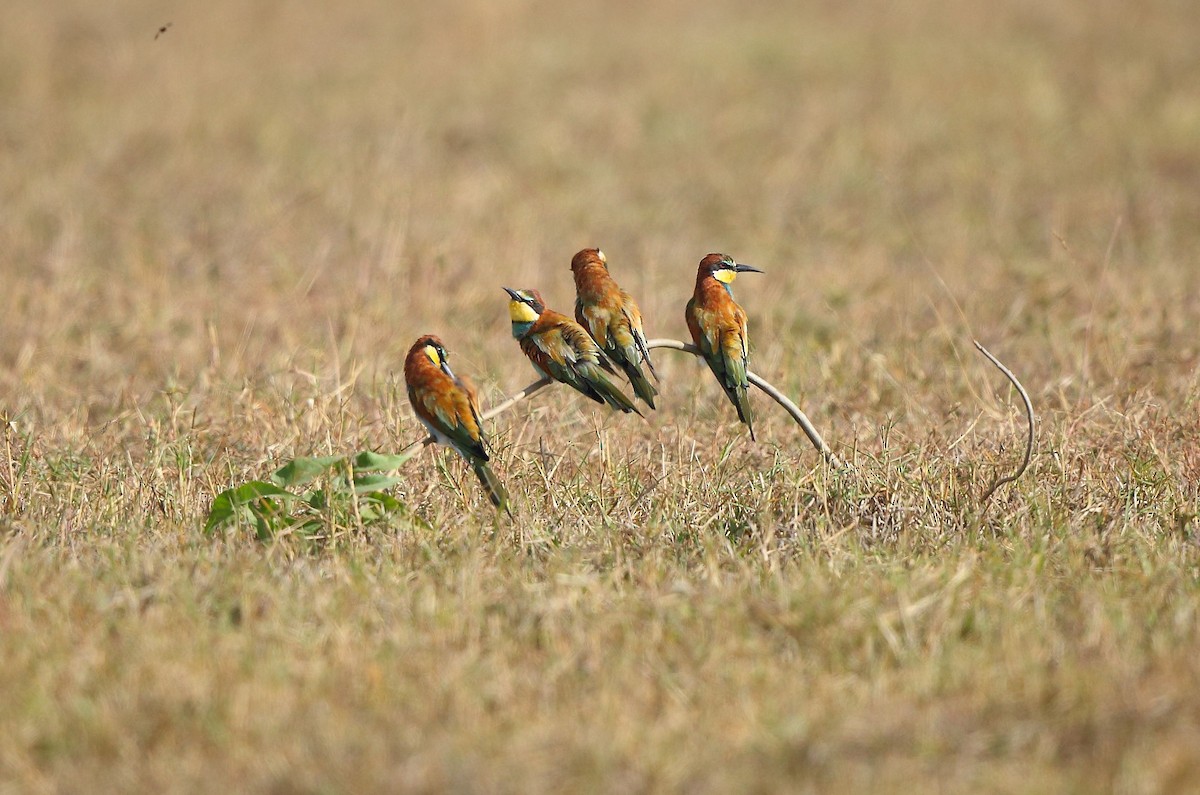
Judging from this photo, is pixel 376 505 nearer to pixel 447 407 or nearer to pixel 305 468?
pixel 305 468

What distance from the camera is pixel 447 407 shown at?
3908mm

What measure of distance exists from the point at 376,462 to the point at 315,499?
28 cm

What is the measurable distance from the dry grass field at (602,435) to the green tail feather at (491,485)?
11 cm

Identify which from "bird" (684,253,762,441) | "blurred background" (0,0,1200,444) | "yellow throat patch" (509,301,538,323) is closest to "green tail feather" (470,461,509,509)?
"yellow throat patch" (509,301,538,323)

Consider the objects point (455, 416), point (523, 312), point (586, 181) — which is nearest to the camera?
point (455, 416)

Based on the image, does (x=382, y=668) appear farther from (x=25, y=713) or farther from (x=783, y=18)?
(x=783, y=18)

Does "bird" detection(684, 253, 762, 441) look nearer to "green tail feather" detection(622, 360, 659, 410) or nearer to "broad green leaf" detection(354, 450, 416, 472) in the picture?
"green tail feather" detection(622, 360, 659, 410)

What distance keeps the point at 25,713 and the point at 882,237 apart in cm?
743

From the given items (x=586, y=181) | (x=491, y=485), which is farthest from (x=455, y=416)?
(x=586, y=181)

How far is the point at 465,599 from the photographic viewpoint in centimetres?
354

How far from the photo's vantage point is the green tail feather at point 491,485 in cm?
403

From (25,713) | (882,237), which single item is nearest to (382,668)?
(25,713)

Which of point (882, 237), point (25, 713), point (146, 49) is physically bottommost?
point (882, 237)

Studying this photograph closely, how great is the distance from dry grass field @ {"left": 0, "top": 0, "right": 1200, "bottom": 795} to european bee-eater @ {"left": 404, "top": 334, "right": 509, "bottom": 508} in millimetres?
237
